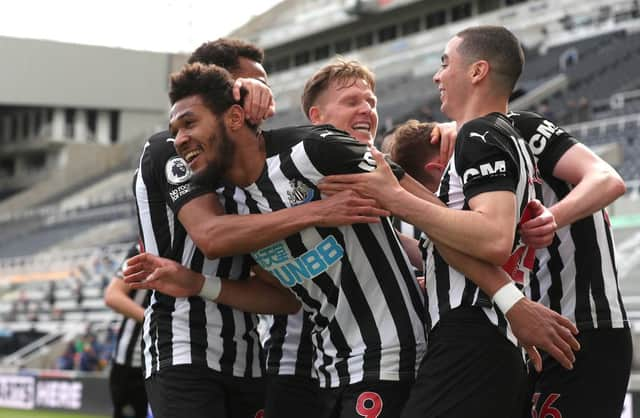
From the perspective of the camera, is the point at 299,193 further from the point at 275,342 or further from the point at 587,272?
the point at 587,272

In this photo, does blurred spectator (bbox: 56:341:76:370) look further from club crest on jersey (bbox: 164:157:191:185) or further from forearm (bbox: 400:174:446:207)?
forearm (bbox: 400:174:446:207)

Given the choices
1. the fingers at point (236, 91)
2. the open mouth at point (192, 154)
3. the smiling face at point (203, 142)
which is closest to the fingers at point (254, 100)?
the fingers at point (236, 91)

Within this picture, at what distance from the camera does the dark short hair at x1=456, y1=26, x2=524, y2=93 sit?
3.01 metres

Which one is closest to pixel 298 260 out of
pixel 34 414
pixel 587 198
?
pixel 587 198

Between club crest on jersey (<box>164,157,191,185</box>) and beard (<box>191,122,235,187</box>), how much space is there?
99 mm

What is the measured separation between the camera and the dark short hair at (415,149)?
361 centimetres

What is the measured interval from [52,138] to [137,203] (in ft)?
131

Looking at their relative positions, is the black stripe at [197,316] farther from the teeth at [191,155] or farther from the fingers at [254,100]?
the fingers at [254,100]

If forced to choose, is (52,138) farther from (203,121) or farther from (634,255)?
(203,121)

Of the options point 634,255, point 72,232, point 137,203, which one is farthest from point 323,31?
point 137,203

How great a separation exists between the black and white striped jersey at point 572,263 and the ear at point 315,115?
93 cm

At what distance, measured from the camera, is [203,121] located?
3096 mm

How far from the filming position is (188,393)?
324 centimetres

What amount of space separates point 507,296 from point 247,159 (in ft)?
3.26
